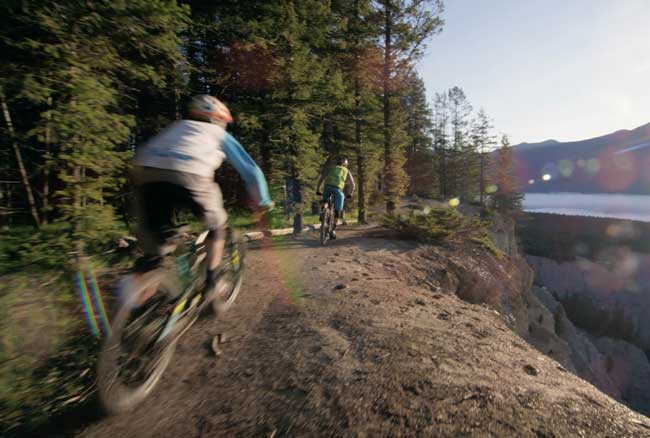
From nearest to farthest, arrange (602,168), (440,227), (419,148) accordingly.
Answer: (440,227) < (419,148) < (602,168)

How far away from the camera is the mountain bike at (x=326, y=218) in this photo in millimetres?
8641

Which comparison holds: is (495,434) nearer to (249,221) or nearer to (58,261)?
(58,261)

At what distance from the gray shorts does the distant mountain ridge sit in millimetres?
180611

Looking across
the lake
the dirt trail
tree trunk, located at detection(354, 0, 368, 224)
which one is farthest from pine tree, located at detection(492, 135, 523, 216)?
the dirt trail

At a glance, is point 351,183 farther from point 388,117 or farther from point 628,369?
point 628,369

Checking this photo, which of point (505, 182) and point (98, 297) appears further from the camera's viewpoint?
point (505, 182)

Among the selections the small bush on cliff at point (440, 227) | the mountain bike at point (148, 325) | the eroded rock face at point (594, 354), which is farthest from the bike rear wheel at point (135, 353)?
the eroded rock face at point (594, 354)

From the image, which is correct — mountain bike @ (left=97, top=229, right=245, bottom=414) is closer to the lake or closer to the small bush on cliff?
the small bush on cliff

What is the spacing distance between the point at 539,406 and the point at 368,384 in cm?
132

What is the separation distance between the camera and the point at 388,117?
16406 mm

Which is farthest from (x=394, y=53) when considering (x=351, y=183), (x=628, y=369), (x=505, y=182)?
(x=628, y=369)

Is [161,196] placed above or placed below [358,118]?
below

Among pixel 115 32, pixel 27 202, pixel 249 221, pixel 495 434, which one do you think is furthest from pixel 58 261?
pixel 249 221

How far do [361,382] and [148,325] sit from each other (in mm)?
1796
